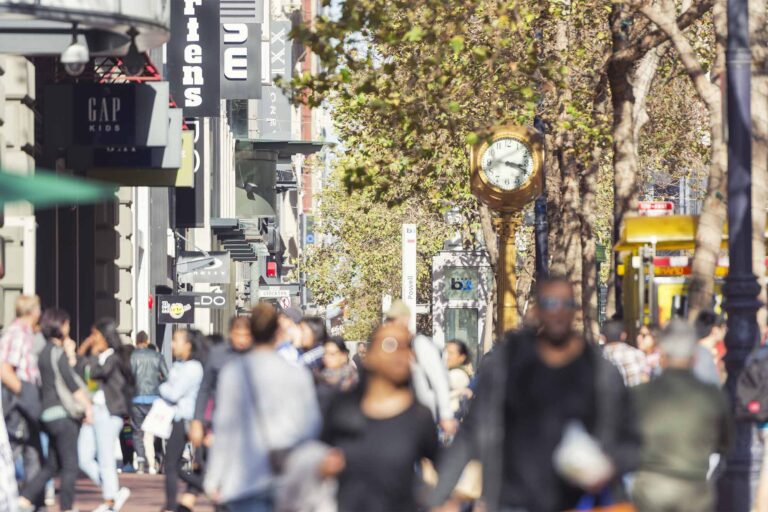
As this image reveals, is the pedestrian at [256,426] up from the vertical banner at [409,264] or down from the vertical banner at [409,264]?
down

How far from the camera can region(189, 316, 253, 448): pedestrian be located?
11.9 m

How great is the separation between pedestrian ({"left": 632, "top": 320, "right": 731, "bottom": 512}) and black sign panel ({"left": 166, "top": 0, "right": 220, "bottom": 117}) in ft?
82.2

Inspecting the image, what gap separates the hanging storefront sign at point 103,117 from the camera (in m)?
23.9

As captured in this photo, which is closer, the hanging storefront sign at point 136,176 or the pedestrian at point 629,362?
the pedestrian at point 629,362

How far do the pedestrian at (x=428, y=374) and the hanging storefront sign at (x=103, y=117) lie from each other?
11.0m

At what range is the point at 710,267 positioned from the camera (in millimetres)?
17734

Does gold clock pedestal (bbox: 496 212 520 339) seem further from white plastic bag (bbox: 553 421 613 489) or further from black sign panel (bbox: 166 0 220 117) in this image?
white plastic bag (bbox: 553 421 613 489)

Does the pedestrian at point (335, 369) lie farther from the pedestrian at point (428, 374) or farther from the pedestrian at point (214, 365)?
the pedestrian at point (214, 365)

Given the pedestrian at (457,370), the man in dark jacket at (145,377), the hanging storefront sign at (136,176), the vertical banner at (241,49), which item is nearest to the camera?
the pedestrian at (457,370)

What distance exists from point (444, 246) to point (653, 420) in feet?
174

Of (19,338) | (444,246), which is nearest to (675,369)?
(19,338)

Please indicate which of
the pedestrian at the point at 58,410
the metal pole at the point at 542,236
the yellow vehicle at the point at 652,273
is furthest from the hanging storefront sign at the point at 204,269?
the pedestrian at the point at 58,410

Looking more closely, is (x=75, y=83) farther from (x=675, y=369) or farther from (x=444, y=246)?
(x=444, y=246)

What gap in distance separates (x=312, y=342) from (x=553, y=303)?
8.76 metres
